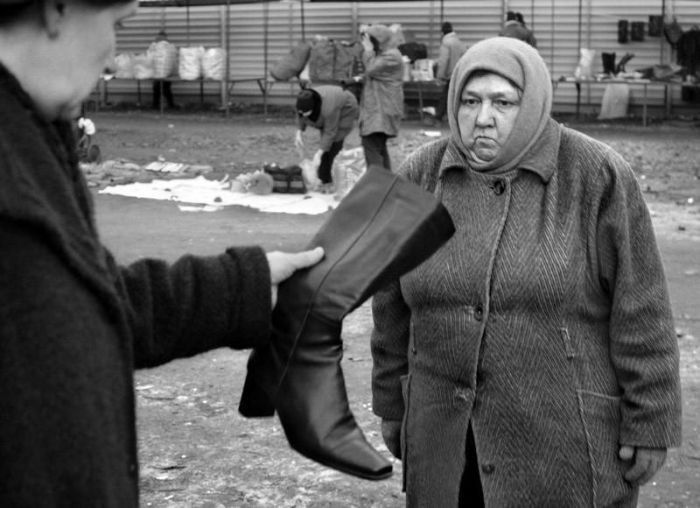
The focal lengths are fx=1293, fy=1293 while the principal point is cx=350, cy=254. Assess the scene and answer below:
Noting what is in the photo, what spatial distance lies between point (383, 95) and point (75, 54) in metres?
14.4

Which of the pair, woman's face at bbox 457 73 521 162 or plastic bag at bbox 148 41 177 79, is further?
plastic bag at bbox 148 41 177 79

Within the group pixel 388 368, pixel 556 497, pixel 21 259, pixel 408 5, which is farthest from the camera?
pixel 408 5

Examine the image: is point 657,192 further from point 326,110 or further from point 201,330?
point 201,330

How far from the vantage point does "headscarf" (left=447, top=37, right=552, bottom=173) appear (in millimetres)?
3650

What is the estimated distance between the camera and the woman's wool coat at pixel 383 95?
626 inches

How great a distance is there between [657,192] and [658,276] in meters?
12.7

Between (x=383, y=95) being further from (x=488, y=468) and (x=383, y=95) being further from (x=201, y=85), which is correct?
(x=488, y=468)

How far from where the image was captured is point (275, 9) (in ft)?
89.7

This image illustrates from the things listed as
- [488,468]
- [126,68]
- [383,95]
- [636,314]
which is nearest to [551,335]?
[636,314]

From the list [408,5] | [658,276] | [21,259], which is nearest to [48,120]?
[21,259]

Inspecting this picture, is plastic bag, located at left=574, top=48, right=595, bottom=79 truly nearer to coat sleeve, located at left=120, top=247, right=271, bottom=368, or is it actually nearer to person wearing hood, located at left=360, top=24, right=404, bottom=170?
person wearing hood, located at left=360, top=24, right=404, bottom=170

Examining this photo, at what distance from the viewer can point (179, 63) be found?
26.9m

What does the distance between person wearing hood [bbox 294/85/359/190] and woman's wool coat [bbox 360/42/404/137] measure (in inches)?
9.4

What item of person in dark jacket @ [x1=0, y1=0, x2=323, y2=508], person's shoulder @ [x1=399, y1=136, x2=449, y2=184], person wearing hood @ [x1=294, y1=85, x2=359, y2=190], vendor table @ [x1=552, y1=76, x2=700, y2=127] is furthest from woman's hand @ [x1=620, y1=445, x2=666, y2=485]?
vendor table @ [x1=552, y1=76, x2=700, y2=127]
